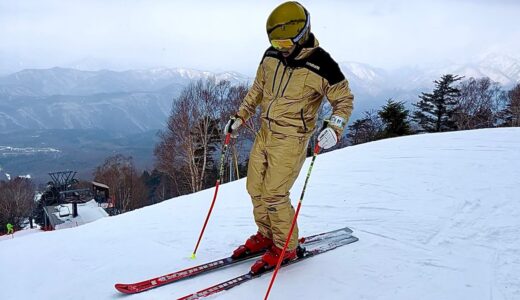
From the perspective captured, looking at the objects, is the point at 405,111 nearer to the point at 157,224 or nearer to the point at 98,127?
the point at 157,224

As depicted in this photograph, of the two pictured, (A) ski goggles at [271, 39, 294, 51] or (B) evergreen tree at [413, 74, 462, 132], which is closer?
(A) ski goggles at [271, 39, 294, 51]

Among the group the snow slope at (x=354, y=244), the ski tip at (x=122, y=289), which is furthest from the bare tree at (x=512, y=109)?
the ski tip at (x=122, y=289)

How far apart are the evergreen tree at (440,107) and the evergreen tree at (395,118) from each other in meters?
5.12

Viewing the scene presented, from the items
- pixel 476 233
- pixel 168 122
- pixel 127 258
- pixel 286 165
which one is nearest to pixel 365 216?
pixel 476 233

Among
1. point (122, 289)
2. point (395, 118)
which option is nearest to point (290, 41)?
point (122, 289)

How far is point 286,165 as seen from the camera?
2734 millimetres

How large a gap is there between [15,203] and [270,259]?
40.9m

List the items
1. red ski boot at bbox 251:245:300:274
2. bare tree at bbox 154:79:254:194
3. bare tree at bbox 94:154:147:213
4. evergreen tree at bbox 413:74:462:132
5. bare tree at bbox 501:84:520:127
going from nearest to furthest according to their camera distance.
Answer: red ski boot at bbox 251:245:300:274 → bare tree at bbox 154:79:254:194 → bare tree at bbox 501:84:520:127 → evergreen tree at bbox 413:74:462:132 → bare tree at bbox 94:154:147:213

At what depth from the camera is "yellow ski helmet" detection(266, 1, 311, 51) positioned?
2549mm

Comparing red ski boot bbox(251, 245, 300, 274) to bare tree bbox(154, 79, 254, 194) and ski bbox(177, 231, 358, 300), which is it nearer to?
ski bbox(177, 231, 358, 300)

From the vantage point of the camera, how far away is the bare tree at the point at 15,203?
34.6 metres

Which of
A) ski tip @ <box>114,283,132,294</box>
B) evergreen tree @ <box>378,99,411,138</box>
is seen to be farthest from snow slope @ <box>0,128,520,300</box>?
evergreen tree @ <box>378,99,411,138</box>

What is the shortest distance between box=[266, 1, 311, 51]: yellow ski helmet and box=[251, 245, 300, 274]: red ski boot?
1562mm

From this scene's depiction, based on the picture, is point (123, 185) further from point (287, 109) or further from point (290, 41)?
point (290, 41)
